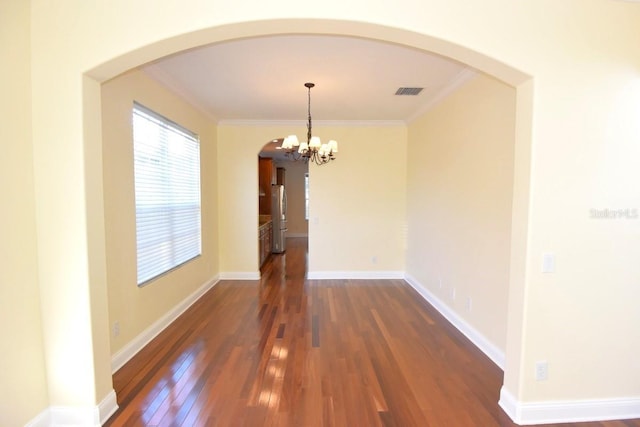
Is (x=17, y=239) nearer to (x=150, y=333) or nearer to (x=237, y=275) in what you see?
(x=150, y=333)

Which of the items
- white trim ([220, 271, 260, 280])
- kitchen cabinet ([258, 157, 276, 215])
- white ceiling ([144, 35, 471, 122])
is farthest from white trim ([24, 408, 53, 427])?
kitchen cabinet ([258, 157, 276, 215])

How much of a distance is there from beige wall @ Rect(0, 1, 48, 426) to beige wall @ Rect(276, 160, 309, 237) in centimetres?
952

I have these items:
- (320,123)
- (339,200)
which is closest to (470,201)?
(339,200)

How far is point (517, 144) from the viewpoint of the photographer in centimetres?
223

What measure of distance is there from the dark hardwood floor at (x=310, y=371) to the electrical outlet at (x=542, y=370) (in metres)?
0.38

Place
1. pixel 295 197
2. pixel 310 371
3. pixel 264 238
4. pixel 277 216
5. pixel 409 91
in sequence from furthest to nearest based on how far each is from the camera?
pixel 295 197
pixel 277 216
pixel 264 238
pixel 409 91
pixel 310 371

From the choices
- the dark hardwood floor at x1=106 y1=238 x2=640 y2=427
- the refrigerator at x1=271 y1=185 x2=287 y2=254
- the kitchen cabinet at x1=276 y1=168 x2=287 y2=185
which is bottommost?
the dark hardwood floor at x1=106 y1=238 x2=640 y2=427

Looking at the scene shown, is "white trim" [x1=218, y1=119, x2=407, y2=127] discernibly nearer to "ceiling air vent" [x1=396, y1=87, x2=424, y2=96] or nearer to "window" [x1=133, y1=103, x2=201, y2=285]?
"window" [x1=133, y1=103, x2=201, y2=285]

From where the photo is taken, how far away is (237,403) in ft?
7.82

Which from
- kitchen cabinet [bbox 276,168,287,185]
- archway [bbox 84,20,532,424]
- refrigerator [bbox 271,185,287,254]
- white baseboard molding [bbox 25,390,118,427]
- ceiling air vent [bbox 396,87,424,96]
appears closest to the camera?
archway [bbox 84,20,532,424]

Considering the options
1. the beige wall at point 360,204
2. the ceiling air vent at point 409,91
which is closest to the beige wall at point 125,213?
the beige wall at point 360,204

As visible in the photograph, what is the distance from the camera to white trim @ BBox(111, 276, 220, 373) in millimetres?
2869

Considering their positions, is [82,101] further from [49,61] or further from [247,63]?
[247,63]

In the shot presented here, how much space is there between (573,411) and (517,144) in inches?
74.3
